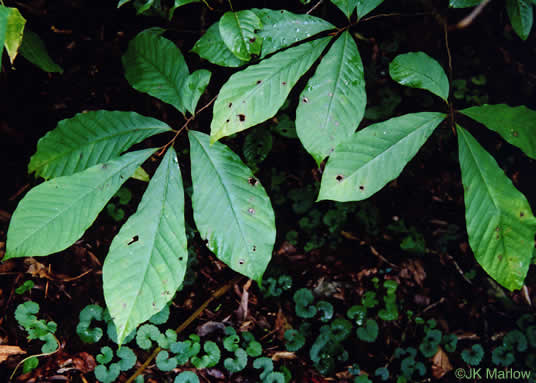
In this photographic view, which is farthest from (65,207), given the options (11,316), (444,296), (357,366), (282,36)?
(444,296)

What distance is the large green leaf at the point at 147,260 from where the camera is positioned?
927mm

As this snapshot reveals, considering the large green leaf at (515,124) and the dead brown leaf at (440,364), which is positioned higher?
the large green leaf at (515,124)

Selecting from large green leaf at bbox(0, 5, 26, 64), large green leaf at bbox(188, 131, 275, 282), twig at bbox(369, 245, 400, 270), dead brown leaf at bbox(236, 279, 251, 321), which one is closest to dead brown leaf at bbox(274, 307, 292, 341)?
dead brown leaf at bbox(236, 279, 251, 321)

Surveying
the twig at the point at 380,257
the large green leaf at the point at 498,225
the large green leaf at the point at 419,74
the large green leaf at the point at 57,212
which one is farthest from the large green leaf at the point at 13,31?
the twig at the point at 380,257

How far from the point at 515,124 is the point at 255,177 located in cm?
78

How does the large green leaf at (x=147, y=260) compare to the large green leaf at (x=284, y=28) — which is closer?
the large green leaf at (x=147, y=260)

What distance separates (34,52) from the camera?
1.12 m

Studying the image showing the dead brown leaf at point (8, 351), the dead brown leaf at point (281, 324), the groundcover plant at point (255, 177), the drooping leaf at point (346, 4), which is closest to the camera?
the groundcover plant at point (255, 177)

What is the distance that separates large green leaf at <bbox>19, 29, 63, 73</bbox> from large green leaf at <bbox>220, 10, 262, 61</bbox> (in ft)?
1.89

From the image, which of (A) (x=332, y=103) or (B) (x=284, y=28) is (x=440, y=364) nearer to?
(A) (x=332, y=103)

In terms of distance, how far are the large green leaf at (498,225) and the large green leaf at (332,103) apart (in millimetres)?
382

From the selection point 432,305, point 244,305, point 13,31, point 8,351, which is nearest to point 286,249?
point 244,305

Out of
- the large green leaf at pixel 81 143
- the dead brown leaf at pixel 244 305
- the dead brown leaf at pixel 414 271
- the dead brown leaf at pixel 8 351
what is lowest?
the dead brown leaf at pixel 414 271

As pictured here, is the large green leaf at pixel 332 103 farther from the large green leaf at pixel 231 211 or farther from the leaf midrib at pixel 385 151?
the large green leaf at pixel 231 211
